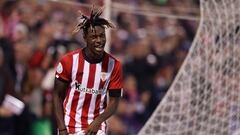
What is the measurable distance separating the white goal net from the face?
9.14 feet

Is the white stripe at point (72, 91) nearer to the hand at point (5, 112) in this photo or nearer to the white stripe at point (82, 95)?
the white stripe at point (82, 95)

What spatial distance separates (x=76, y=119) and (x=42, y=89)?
8.90 ft

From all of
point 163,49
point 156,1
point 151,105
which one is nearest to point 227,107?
point 151,105

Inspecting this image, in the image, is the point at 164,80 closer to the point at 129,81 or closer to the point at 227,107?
the point at 129,81

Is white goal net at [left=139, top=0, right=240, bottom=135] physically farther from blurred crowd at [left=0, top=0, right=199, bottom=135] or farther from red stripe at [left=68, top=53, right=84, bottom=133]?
red stripe at [left=68, top=53, right=84, bottom=133]

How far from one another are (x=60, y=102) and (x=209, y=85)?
9.75 ft

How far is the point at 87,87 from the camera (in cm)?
630

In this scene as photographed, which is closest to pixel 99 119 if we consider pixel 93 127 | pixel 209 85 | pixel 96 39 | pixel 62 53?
pixel 93 127

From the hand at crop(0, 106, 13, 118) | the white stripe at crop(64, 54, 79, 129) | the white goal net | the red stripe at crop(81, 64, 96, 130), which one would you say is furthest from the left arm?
the white goal net

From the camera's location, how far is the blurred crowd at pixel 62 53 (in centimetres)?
856

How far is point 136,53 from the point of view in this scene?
10.9 metres

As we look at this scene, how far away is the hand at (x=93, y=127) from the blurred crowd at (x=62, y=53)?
5.92 feet

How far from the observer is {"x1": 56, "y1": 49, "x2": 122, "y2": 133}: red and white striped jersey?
20.6 feet

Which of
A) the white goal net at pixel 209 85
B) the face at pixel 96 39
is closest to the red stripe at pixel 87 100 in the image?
the face at pixel 96 39
